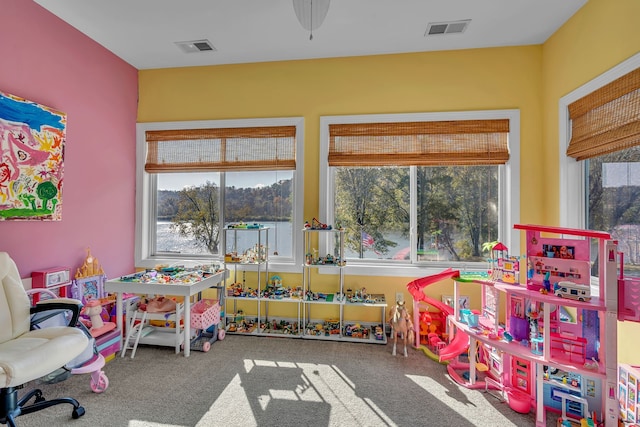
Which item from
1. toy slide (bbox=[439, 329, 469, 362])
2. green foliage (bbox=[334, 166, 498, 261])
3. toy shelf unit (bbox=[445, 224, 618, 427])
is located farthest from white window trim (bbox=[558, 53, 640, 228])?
toy slide (bbox=[439, 329, 469, 362])

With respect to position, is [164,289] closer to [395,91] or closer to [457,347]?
[457,347]

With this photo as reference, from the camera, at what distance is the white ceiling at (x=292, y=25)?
93.0 inches

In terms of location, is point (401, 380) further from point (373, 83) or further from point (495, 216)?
point (373, 83)

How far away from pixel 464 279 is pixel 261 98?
2614mm

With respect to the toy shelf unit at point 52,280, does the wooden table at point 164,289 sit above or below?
below

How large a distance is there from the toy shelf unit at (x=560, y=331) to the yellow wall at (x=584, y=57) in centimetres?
43

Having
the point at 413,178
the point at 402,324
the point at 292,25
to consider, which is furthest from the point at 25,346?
the point at 413,178

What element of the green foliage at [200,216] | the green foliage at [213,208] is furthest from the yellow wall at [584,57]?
the green foliage at [200,216]

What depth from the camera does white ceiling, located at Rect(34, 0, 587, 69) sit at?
2361 millimetres

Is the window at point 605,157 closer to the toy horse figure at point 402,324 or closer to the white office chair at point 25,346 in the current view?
the toy horse figure at point 402,324

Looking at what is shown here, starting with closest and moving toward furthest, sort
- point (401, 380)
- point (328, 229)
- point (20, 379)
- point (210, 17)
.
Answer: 1. point (20, 379)
2. point (401, 380)
3. point (210, 17)
4. point (328, 229)

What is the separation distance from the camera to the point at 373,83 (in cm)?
307

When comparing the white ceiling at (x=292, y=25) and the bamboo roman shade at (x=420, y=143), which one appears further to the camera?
the bamboo roman shade at (x=420, y=143)

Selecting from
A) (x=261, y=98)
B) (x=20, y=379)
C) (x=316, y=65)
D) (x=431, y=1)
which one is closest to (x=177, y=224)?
(x=261, y=98)
